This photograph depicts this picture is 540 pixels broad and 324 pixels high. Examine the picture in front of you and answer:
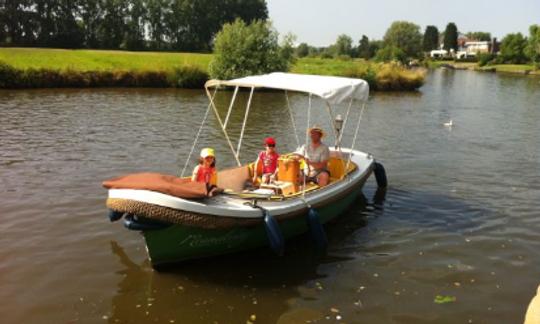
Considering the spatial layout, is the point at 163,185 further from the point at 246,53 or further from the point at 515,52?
the point at 515,52

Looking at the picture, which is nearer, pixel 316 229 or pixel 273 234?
pixel 273 234

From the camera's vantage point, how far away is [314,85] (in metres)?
10.9

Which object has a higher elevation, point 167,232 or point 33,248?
point 167,232

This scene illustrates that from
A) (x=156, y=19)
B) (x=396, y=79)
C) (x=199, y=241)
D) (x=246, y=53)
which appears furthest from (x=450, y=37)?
(x=199, y=241)

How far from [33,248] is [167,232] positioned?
3.23 meters

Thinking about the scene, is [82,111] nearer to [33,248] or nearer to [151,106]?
[151,106]

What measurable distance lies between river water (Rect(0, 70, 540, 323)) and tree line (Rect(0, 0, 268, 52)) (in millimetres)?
63634

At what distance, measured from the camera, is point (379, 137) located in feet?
78.9

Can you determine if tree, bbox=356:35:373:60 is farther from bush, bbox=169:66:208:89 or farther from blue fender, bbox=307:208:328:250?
blue fender, bbox=307:208:328:250

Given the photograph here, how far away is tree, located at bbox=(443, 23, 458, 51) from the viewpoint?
16588 centimetres

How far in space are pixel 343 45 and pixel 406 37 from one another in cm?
1795

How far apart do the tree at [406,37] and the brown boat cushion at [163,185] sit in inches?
4999

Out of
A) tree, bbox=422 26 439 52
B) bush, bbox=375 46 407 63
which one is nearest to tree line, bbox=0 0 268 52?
bush, bbox=375 46 407 63

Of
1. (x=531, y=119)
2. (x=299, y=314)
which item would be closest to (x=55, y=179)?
(x=299, y=314)
